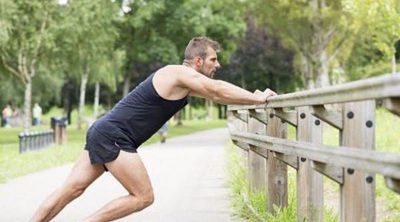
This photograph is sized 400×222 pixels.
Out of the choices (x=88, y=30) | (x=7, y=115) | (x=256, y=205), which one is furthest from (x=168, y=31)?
(x=256, y=205)

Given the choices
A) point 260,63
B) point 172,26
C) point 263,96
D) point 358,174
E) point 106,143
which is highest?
point 172,26

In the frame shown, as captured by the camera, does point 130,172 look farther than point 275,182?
No

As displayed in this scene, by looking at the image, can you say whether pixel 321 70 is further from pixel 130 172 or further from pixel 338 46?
pixel 130 172

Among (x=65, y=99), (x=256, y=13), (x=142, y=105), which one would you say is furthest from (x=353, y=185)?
(x=65, y=99)

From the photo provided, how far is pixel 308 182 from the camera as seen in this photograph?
621 cm

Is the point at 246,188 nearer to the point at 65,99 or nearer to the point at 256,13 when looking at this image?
the point at 256,13

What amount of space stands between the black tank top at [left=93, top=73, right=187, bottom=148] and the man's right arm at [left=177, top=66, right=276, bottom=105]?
0.58ft

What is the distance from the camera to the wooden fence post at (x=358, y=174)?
4.51 m

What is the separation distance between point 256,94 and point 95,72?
5302 centimetres

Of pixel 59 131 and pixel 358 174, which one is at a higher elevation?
pixel 358 174

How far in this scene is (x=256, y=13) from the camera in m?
37.1

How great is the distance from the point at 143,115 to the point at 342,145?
1754mm

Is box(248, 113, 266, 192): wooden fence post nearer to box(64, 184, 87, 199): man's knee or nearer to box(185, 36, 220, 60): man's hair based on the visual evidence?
box(185, 36, 220, 60): man's hair

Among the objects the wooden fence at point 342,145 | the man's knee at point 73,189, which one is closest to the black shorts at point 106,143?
Result: the man's knee at point 73,189
